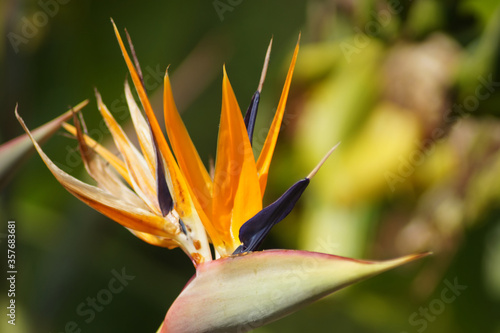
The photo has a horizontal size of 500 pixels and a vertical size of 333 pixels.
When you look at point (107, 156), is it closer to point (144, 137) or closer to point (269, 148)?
point (144, 137)

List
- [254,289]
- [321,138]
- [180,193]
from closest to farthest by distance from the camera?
[254,289] → [180,193] → [321,138]

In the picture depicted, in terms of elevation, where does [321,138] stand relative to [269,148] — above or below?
below

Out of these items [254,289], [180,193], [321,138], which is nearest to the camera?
[254,289]

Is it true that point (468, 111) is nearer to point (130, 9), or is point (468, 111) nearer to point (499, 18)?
point (499, 18)

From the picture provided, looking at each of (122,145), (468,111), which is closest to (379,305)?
(468,111)

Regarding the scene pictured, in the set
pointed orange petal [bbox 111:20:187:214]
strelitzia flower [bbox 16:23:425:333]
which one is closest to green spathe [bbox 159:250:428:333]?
strelitzia flower [bbox 16:23:425:333]

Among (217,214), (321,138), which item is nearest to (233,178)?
(217,214)

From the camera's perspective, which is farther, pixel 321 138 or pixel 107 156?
pixel 321 138

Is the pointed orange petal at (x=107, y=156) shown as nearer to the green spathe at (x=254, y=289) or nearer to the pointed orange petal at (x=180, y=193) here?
the pointed orange petal at (x=180, y=193)
